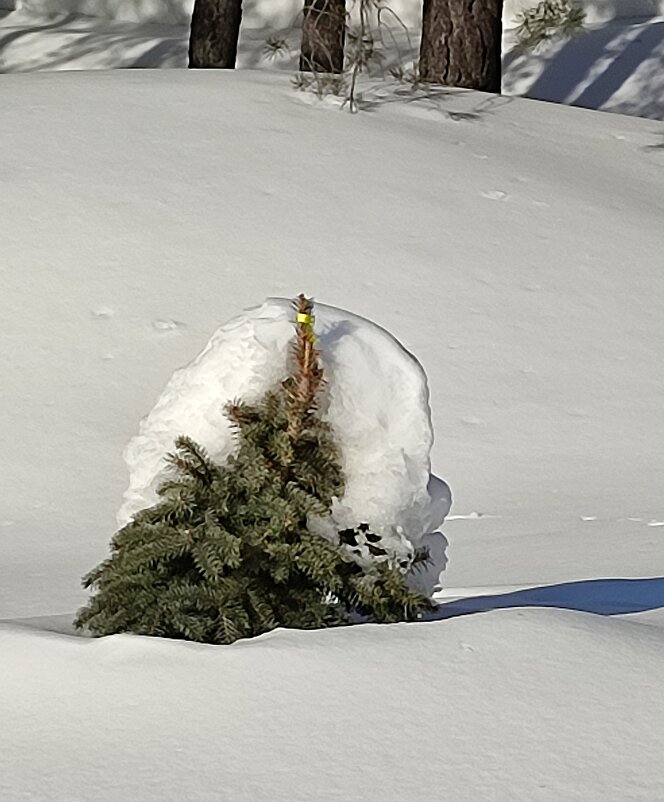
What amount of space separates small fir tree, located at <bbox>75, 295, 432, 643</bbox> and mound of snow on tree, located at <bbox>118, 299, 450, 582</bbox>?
0.03m

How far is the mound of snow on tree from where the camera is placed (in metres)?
2.76

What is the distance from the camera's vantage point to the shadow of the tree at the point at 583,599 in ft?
10.7

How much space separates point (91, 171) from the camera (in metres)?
7.59

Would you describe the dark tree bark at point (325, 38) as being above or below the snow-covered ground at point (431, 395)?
above

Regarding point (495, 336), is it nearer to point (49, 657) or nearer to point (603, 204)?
point (603, 204)

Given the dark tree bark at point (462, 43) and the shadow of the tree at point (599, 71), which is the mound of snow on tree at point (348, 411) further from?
the shadow of the tree at point (599, 71)

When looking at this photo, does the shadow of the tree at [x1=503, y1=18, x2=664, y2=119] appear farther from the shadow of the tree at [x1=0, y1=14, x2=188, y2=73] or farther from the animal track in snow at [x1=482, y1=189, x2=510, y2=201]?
the animal track in snow at [x1=482, y1=189, x2=510, y2=201]

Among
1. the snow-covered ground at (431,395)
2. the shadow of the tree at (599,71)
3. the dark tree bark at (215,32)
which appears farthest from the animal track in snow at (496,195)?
the shadow of the tree at (599,71)

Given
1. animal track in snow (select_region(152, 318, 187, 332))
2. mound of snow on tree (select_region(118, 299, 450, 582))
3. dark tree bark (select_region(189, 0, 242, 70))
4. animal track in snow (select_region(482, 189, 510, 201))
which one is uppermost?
mound of snow on tree (select_region(118, 299, 450, 582))

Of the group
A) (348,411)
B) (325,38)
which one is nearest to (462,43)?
(325,38)

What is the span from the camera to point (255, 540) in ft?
8.93

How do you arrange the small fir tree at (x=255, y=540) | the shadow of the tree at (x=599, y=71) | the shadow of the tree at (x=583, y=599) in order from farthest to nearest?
1. the shadow of the tree at (x=599, y=71)
2. the shadow of the tree at (x=583, y=599)
3. the small fir tree at (x=255, y=540)

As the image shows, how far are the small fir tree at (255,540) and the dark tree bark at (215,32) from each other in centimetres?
932

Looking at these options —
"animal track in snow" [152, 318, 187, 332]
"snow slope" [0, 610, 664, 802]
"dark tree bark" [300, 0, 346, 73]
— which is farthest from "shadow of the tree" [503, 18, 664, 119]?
"snow slope" [0, 610, 664, 802]
